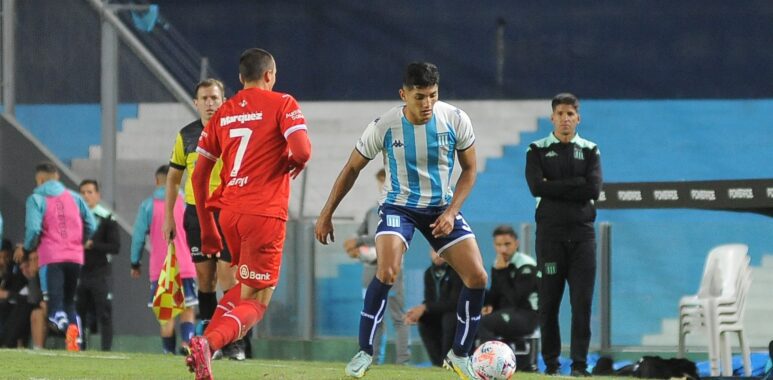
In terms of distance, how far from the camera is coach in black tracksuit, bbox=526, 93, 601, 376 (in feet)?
35.7

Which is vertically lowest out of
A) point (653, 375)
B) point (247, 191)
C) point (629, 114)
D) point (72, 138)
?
point (653, 375)

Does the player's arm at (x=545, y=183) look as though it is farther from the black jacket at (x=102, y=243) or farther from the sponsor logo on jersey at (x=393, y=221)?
the black jacket at (x=102, y=243)

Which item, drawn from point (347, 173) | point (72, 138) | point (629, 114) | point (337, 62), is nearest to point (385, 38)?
point (337, 62)

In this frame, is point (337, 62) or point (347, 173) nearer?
point (347, 173)

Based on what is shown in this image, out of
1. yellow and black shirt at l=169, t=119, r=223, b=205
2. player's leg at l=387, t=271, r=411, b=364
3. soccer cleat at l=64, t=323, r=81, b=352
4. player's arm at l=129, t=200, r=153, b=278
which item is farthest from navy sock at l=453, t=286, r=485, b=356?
soccer cleat at l=64, t=323, r=81, b=352

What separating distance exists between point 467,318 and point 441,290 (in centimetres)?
437

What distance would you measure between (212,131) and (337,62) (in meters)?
15.4

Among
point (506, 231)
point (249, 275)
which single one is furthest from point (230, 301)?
point (506, 231)

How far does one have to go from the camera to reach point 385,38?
2400cm

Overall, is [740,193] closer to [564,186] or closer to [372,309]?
[564,186]

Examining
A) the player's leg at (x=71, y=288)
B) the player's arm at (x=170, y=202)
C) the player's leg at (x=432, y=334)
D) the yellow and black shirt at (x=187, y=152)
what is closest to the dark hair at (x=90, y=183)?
the player's leg at (x=71, y=288)

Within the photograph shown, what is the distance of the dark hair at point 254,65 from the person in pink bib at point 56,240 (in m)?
6.82

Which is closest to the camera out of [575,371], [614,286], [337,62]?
[575,371]

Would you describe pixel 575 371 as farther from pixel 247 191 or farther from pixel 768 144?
pixel 768 144
